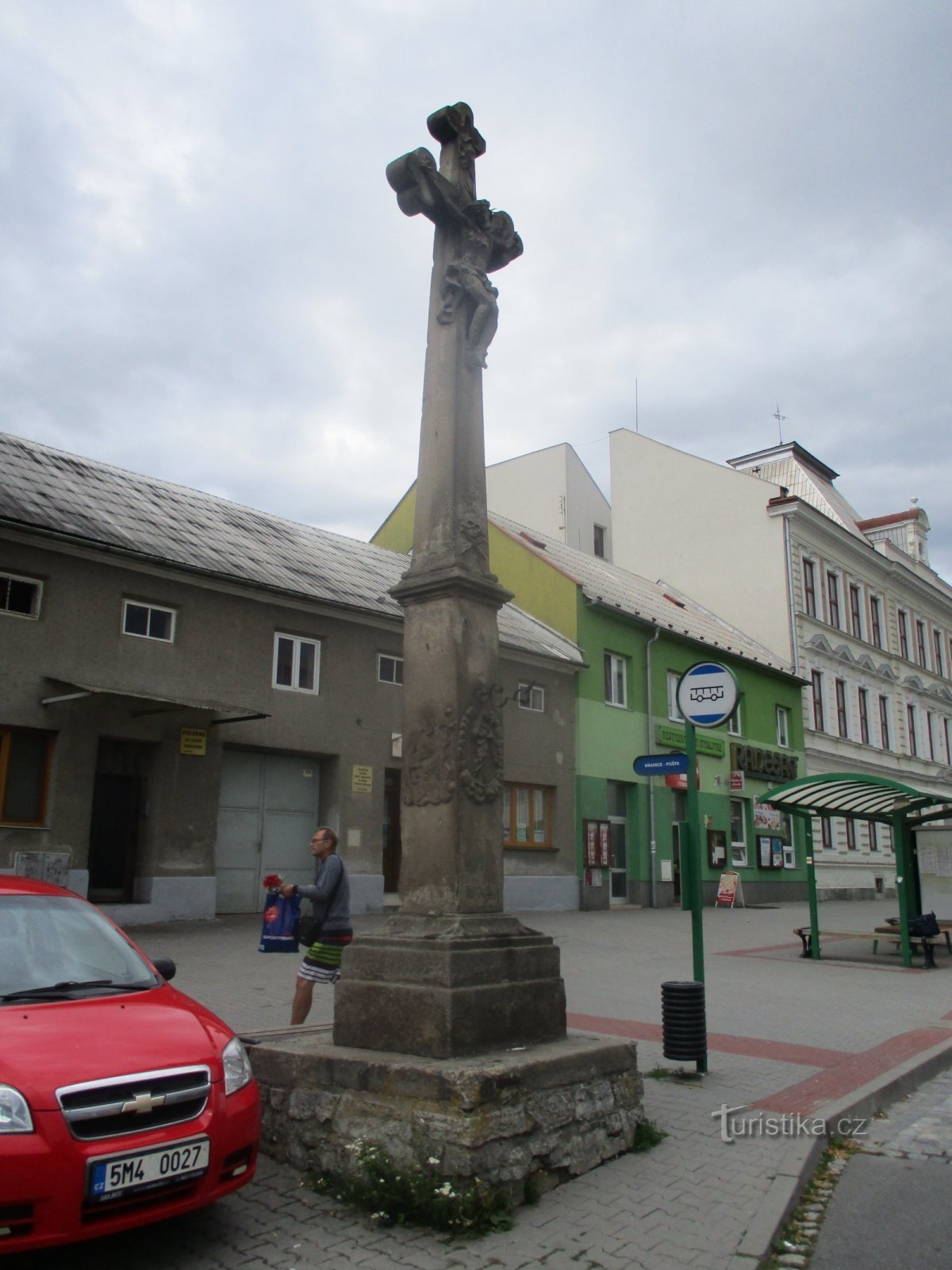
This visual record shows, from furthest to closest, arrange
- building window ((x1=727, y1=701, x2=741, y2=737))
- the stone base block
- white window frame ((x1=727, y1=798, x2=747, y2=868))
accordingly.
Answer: building window ((x1=727, y1=701, x2=741, y2=737)), white window frame ((x1=727, y1=798, x2=747, y2=868)), the stone base block

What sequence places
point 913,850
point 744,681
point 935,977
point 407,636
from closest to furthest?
point 407,636, point 935,977, point 913,850, point 744,681

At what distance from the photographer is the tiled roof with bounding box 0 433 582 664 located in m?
15.1

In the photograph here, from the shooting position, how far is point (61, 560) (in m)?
14.4

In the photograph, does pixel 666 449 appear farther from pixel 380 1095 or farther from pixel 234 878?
pixel 380 1095

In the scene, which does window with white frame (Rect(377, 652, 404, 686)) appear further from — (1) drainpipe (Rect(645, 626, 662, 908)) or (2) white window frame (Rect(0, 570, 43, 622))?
(1) drainpipe (Rect(645, 626, 662, 908))

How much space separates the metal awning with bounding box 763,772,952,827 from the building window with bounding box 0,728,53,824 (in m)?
10.2

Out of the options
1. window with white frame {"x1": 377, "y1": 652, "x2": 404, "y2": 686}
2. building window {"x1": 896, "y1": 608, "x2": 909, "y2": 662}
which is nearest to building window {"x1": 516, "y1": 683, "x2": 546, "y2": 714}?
window with white frame {"x1": 377, "y1": 652, "x2": 404, "y2": 686}

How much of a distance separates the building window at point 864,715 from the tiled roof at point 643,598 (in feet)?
18.5

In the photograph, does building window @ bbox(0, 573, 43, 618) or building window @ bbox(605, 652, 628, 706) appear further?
building window @ bbox(605, 652, 628, 706)

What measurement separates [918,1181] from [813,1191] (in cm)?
61

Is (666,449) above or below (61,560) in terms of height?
above

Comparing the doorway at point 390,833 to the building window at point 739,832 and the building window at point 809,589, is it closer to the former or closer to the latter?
the building window at point 739,832

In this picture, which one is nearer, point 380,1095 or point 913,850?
point 380,1095

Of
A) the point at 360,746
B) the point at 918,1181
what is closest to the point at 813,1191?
the point at 918,1181
